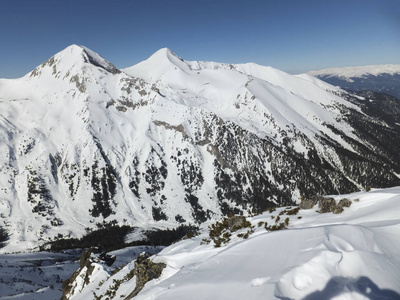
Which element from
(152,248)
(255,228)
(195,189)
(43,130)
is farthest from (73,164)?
(255,228)

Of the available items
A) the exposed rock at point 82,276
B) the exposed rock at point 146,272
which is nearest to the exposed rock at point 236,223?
the exposed rock at point 146,272

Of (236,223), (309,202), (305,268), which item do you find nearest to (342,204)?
(309,202)

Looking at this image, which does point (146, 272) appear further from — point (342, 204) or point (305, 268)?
point (342, 204)

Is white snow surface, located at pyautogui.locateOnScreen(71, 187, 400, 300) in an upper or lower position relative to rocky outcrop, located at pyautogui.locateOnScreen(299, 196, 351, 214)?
upper

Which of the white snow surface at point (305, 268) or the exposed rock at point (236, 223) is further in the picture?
the exposed rock at point (236, 223)

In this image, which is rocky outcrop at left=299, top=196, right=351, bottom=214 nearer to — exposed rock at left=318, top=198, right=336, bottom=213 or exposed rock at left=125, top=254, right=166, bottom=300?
exposed rock at left=318, top=198, right=336, bottom=213

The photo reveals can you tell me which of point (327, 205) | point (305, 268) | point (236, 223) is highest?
point (305, 268)

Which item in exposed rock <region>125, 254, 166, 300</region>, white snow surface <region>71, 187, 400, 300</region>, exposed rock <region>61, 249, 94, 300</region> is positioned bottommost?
exposed rock <region>61, 249, 94, 300</region>

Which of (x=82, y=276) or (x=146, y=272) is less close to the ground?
(x=146, y=272)

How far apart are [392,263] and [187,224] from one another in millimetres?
157713

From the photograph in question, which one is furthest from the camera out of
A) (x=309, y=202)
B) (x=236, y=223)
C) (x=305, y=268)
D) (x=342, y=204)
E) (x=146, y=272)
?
(x=309, y=202)

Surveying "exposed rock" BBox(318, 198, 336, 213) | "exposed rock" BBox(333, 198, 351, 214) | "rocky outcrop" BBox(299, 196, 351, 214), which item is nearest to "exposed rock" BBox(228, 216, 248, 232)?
"rocky outcrop" BBox(299, 196, 351, 214)

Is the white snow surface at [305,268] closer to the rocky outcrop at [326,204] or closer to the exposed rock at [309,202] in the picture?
the rocky outcrop at [326,204]

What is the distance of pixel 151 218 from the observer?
165375mm
